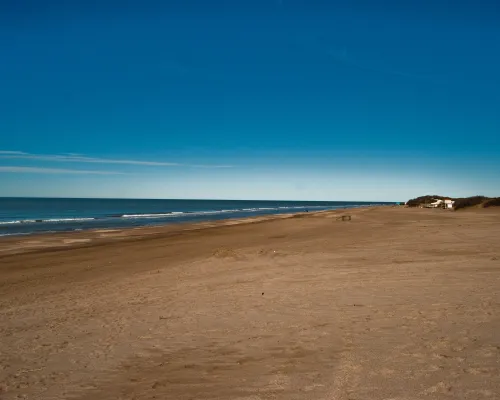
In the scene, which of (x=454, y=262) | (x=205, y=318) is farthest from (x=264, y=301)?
(x=454, y=262)

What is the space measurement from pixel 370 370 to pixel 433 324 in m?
2.40

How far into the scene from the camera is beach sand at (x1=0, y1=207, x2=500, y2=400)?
5156mm

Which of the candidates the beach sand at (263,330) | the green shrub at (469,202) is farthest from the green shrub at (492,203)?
the beach sand at (263,330)

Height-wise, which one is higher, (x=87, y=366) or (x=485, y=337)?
(x=485, y=337)

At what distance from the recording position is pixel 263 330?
7.30 m

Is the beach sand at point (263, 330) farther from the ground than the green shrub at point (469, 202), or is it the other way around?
the green shrub at point (469, 202)

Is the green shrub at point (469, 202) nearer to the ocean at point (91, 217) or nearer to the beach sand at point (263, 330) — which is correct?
the ocean at point (91, 217)

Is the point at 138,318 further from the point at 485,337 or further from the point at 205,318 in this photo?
the point at 485,337

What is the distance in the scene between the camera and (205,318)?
8273 mm

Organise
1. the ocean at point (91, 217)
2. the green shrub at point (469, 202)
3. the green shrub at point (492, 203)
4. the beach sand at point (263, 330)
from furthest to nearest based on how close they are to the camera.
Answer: the green shrub at point (469, 202) → the green shrub at point (492, 203) → the ocean at point (91, 217) → the beach sand at point (263, 330)

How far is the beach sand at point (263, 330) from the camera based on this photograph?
5.16m

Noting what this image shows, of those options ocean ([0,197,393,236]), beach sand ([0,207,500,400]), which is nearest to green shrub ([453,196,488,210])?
ocean ([0,197,393,236])

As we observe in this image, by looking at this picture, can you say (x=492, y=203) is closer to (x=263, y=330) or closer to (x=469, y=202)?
(x=469, y=202)

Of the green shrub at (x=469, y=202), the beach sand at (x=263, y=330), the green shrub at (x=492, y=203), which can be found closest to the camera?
the beach sand at (x=263, y=330)
